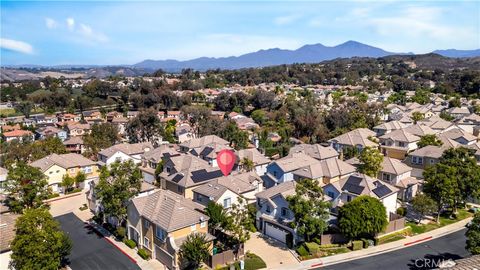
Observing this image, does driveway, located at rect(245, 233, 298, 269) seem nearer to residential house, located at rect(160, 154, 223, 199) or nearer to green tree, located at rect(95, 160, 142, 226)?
residential house, located at rect(160, 154, 223, 199)

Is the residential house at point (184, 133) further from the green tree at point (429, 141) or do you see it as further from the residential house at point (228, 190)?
the green tree at point (429, 141)

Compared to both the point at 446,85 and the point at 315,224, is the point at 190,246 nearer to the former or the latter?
the point at 315,224

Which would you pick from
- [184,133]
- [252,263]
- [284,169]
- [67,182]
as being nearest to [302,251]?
[252,263]

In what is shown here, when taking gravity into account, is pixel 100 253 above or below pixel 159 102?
below

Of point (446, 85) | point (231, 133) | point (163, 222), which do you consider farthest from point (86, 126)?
point (446, 85)

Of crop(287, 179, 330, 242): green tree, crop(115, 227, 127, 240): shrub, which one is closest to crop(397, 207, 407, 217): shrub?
crop(287, 179, 330, 242): green tree
